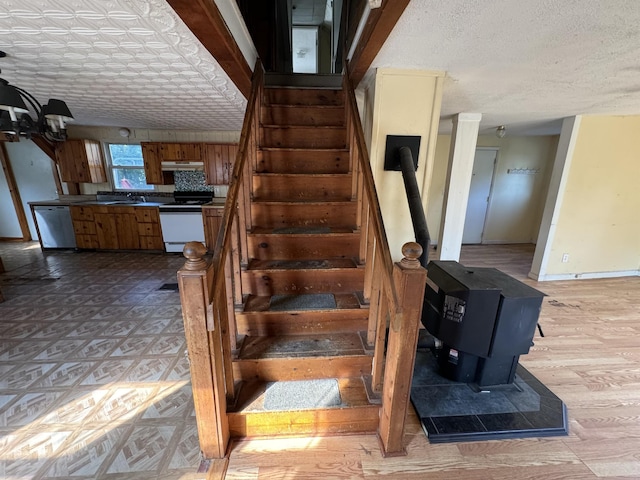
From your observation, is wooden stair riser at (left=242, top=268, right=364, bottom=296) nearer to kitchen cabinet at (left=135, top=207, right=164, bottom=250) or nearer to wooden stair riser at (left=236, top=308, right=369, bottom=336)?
wooden stair riser at (left=236, top=308, right=369, bottom=336)

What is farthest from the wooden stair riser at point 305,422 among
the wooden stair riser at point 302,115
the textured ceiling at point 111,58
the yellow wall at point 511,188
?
the yellow wall at point 511,188

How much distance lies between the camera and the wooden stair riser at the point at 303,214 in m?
2.20

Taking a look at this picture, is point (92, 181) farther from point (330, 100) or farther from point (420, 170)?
point (420, 170)

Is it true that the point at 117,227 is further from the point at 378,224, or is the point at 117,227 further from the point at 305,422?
the point at 378,224

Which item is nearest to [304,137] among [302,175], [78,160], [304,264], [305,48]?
[302,175]

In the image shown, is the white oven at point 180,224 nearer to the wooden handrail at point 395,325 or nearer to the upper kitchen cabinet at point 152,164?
the upper kitchen cabinet at point 152,164

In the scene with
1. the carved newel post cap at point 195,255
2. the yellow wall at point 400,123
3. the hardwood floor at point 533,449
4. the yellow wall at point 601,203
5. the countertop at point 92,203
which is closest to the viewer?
the carved newel post cap at point 195,255

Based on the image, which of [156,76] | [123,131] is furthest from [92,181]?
[156,76]

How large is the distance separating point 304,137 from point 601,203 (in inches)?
168

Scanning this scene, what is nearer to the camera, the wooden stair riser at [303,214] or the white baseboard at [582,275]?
the wooden stair riser at [303,214]

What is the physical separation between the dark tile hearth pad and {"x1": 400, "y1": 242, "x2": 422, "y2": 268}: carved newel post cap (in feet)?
3.48

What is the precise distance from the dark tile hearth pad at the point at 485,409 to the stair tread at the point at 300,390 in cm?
44

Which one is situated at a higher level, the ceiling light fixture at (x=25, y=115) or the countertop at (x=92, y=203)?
the ceiling light fixture at (x=25, y=115)

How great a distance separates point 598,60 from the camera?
171cm
